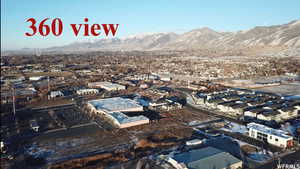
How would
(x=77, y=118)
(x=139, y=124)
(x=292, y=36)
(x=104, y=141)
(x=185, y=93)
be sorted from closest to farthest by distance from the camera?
(x=104, y=141)
(x=139, y=124)
(x=77, y=118)
(x=185, y=93)
(x=292, y=36)

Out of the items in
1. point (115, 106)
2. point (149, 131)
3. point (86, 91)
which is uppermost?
point (115, 106)

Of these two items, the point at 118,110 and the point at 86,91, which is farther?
the point at 86,91

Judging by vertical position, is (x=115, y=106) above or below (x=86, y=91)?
above

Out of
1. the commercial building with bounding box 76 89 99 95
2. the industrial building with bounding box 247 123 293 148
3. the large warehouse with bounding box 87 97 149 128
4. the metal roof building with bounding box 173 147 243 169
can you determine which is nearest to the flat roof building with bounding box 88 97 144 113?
the large warehouse with bounding box 87 97 149 128

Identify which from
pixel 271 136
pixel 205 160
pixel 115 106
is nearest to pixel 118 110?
pixel 115 106

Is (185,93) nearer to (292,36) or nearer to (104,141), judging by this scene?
(104,141)

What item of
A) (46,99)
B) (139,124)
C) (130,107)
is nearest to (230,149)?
(139,124)

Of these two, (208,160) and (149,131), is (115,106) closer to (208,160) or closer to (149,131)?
(149,131)
